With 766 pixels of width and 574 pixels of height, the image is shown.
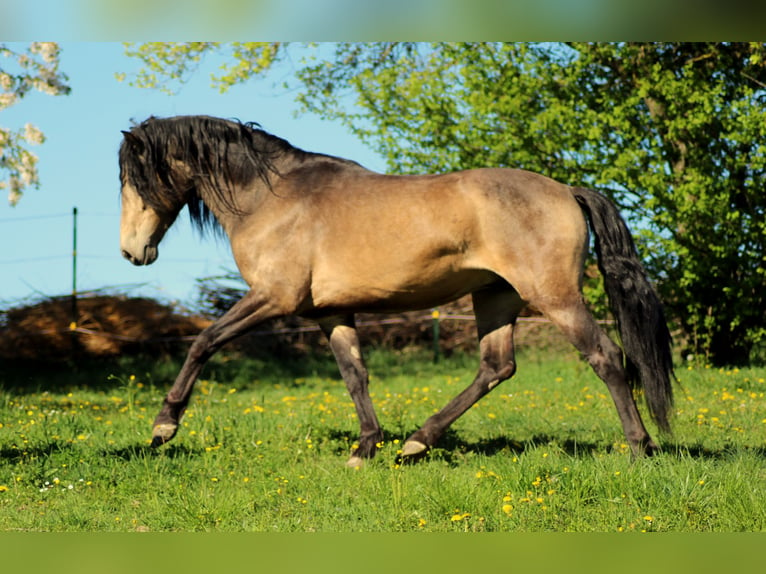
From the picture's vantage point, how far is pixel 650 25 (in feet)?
13.2

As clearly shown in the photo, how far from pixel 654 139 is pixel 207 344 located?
943cm

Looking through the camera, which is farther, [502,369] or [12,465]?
[502,369]

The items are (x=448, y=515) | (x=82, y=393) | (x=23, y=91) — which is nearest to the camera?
(x=448, y=515)

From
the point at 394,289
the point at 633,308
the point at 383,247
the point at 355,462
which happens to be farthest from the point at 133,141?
the point at 633,308

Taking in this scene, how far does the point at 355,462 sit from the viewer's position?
621cm

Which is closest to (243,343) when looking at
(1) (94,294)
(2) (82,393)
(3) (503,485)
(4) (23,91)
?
(1) (94,294)

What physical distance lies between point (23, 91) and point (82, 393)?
4.99 metres

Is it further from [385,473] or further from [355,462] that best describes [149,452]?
[385,473]

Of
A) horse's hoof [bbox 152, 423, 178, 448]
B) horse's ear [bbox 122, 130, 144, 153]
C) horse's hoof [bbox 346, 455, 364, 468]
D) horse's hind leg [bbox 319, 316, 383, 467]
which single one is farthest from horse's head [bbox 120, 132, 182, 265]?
horse's hoof [bbox 346, 455, 364, 468]

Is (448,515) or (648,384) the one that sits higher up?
(648,384)

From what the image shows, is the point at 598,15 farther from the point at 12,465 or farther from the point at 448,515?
the point at 12,465

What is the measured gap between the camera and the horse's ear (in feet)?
21.6

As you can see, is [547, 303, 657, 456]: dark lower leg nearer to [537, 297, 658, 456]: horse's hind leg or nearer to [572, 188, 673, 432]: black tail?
[537, 297, 658, 456]: horse's hind leg

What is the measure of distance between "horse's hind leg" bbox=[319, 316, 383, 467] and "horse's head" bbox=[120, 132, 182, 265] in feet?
4.95
